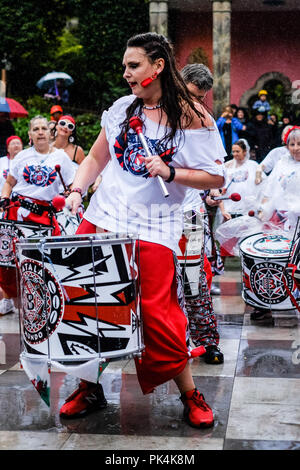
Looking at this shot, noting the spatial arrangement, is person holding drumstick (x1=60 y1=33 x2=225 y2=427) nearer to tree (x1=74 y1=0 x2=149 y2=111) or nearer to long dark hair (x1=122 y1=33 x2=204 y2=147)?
long dark hair (x1=122 y1=33 x2=204 y2=147)

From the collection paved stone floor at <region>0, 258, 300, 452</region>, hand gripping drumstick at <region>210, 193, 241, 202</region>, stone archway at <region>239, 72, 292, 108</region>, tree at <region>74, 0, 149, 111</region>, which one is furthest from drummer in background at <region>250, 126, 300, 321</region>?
stone archway at <region>239, 72, 292, 108</region>

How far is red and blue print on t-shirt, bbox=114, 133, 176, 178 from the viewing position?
3.38 metres

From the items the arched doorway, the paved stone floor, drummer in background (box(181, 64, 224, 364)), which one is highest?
the arched doorway

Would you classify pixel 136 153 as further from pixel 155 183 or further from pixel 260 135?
pixel 260 135

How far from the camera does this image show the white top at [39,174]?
→ 6062 mm

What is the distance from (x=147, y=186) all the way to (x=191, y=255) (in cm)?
126

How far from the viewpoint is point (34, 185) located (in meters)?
6.07

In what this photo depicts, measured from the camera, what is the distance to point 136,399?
3844 millimetres

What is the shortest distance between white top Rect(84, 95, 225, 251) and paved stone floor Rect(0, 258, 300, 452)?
846 mm

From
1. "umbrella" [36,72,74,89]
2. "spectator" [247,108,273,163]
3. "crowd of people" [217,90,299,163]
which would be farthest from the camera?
"umbrella" [36,72,74,89]

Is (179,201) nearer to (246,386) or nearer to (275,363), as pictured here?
(246,386)

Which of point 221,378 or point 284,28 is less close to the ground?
point 284,28

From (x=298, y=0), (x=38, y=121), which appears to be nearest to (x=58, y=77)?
(x=298, y=0)

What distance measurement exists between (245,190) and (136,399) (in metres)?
4.99
